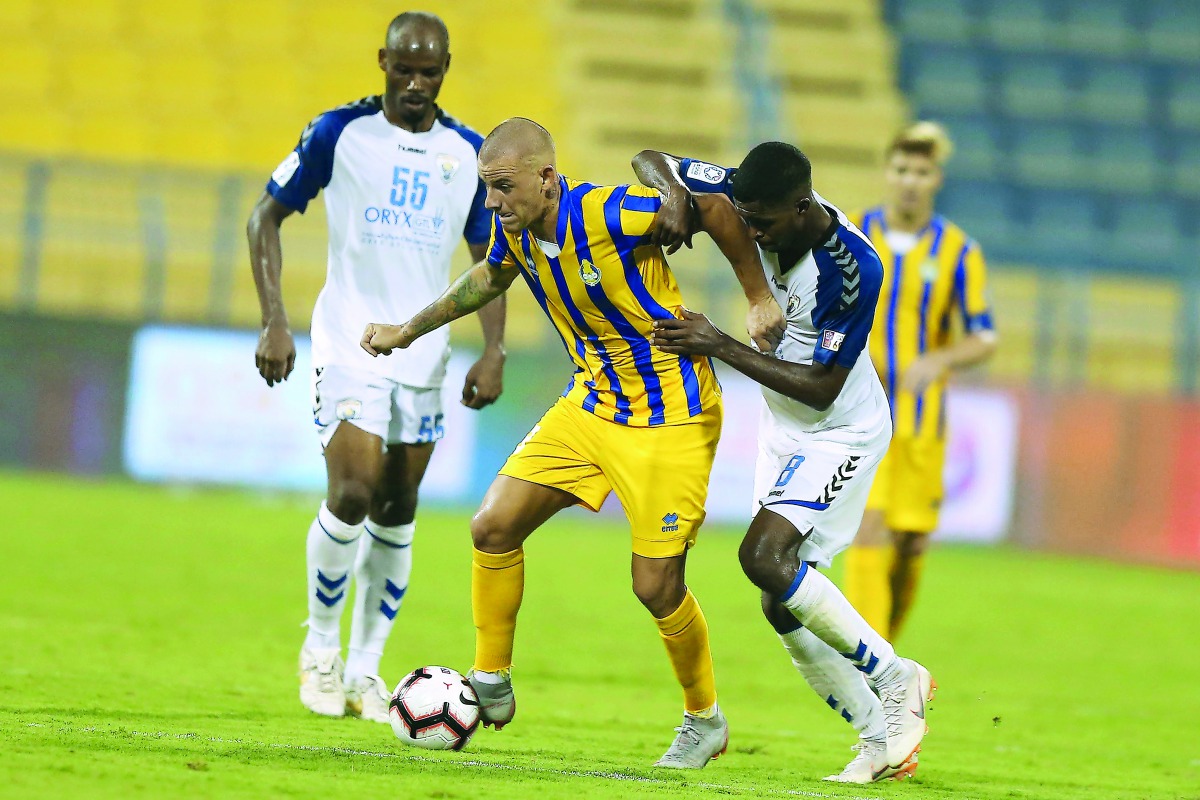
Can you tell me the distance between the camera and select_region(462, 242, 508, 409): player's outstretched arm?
5.78 metres

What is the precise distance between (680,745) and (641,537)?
2.19 ft

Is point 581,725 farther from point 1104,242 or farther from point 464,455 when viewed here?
point 1104,242

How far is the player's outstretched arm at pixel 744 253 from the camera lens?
471 centimetres

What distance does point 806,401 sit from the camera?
4824mm

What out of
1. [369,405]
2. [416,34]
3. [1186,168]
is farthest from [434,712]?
[1186,168]

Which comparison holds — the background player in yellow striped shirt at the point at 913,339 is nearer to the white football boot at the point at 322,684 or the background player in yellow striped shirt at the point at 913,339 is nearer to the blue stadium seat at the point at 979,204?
the white football boot at the point at 322,684

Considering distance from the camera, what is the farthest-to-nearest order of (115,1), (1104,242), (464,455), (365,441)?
1. (115,1)
2. (1104,242)
3. (464,455)
4. (365,441)

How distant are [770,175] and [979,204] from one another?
15.9 meters

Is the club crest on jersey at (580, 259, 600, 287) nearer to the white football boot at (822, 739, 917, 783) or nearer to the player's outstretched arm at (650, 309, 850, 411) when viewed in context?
the player's outstretched arm at (650, 309, 850, 411)

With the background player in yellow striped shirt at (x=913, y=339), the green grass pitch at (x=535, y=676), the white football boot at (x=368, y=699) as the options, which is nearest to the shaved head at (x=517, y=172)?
the green grass pitch at (x=535, y=676)

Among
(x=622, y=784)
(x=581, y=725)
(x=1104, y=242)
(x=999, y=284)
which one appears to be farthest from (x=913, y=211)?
(x=1104, y=242)

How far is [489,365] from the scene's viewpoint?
5812 mm

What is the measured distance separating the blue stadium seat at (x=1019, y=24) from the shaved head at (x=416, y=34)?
1744 centimetres

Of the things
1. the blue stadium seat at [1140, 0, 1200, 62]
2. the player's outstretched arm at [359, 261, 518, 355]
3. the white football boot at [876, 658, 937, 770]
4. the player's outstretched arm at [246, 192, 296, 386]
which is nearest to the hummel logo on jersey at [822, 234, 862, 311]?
the player's outstretched arm at [359, 261, 518, 355]
